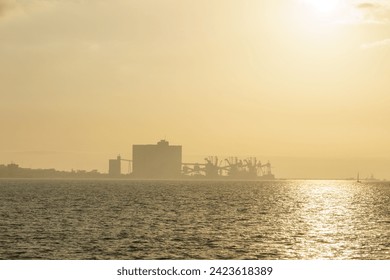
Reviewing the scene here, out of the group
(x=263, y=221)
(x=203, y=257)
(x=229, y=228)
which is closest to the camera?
(x=203, y=257)

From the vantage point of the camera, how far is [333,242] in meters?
76.2

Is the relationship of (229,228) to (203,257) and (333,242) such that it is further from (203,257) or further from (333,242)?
(203,257)

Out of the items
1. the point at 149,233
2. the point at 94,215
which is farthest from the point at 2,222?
the point at 149,233

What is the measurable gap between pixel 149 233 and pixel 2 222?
2516cm

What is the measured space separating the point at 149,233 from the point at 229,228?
12487 millimetres

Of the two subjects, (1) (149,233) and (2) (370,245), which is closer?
(2) (370,245)
